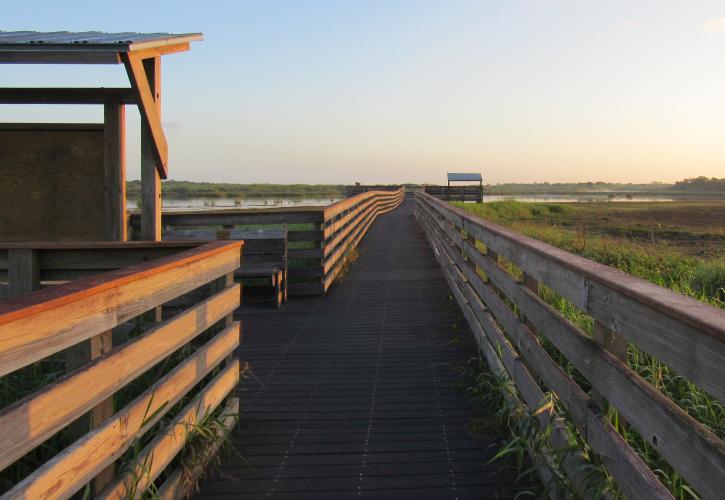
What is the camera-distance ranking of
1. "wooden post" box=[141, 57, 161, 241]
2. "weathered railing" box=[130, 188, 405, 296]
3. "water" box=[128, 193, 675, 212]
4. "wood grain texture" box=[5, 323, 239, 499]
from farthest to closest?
"water" box=[128, 193, 675, 212], "weathered railing" box=[130, 188, 405, 296], "wooden post" box=[141, 57, 161, 241], "wood grain texture" box=[5, 323, 239, 499]

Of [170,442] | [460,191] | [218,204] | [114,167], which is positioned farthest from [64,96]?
[218,204]

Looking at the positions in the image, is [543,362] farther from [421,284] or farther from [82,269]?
[421,284]

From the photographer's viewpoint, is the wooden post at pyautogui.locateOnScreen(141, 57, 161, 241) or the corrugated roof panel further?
the wooden post at pyautogui.locateOnScreen(141, 57, 161, 241)

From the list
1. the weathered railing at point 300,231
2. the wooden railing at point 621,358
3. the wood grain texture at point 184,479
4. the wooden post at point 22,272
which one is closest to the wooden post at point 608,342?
the wooden railing at point 621,358

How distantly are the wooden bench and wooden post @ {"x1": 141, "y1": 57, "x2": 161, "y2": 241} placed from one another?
2980 mm

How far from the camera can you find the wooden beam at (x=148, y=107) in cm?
431

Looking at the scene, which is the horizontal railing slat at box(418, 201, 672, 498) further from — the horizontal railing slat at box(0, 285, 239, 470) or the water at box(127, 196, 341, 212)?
the water at box(127, 196, 341, 212)

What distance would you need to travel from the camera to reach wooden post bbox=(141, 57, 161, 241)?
4.86 m

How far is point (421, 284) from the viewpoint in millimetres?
9961

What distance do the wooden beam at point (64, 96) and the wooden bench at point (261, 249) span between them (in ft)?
10.8

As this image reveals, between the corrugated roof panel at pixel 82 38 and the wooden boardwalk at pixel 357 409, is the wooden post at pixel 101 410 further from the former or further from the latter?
the corrugated roof panel at pixel 82 38

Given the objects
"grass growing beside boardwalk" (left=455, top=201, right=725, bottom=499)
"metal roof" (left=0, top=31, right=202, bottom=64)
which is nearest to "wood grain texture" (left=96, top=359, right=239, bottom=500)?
"grass growing beside boardwalk" (left=455, top=201, right=725, bottom=499)

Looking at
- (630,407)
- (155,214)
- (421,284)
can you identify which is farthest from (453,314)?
(630,407)

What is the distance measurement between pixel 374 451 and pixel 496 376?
114cm
